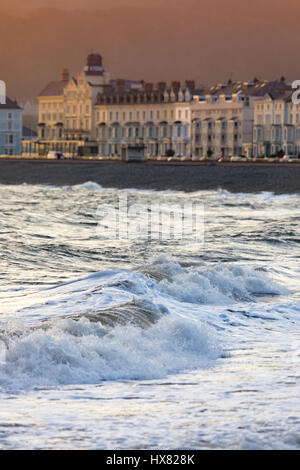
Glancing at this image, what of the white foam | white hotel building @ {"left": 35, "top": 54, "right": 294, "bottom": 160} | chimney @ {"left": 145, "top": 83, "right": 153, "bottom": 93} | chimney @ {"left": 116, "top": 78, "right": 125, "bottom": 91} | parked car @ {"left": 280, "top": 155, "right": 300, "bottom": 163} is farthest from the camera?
chimney @ {"left": 116, "top": 78, "right": 125, "bottom": 91}

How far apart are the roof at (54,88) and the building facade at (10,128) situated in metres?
11.8

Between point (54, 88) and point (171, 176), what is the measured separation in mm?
83031

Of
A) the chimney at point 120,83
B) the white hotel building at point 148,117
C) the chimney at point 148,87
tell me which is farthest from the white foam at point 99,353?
the chimney at point 120,83

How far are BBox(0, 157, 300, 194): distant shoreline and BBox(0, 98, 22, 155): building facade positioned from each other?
37.1m

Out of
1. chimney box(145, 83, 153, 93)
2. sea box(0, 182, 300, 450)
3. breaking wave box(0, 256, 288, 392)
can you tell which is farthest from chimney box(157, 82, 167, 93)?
breaking wave box(0, 256, 288, 392)

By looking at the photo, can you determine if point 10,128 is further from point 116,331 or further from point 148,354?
point 148,354

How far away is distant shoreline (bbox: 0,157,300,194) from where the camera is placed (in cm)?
7019

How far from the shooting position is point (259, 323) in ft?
37.9

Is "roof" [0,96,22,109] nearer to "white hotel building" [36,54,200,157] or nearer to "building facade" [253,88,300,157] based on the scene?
"white hotel building" [36,54,200,157]

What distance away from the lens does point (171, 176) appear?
8156 centimetres

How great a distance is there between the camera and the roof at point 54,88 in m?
158

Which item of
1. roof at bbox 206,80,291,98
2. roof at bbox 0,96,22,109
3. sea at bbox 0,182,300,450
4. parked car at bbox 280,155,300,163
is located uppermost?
roof at bbox 206,80,291,98

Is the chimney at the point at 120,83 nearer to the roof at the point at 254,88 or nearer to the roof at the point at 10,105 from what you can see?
the roof at the point at 10,105

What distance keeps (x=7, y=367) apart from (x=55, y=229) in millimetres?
18695
